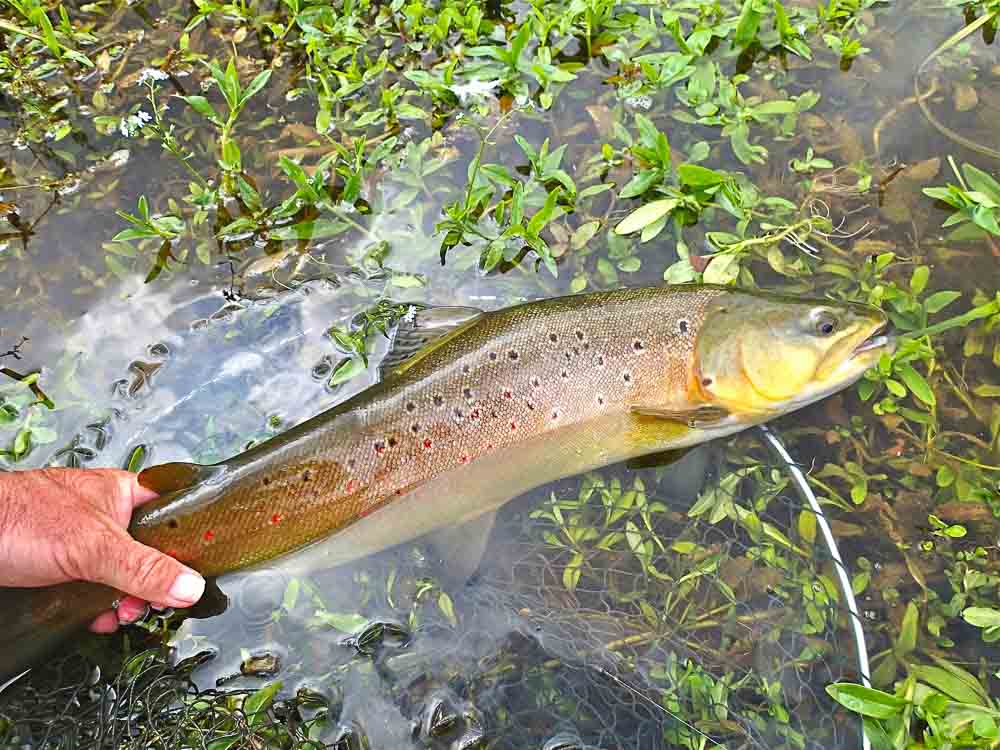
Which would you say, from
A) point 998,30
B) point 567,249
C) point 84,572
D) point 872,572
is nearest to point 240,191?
point 567,249

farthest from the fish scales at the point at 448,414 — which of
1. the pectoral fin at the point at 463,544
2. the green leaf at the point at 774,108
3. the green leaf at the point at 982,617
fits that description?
the green leaf at the point at 982,617

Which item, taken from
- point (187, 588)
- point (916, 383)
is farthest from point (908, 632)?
point (187, 588)

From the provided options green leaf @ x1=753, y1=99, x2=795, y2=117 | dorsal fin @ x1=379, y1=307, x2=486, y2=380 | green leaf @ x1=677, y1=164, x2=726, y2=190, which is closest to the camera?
dorsal fin @ x1=379, y1=307, x2=486, y2=380

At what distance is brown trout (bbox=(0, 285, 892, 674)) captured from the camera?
303 cm

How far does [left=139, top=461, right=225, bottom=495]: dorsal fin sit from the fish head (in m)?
2.01

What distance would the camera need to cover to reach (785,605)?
3.07 meters

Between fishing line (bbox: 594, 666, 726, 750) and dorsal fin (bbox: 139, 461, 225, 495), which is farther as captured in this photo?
dorsal fin (bbox: 139, 461, 225, 495)

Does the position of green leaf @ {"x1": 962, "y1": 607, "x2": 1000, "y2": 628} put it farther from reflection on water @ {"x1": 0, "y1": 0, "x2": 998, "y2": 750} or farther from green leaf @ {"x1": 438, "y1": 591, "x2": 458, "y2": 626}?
green leaf @ {"x1": 438, "y1": 591, "x2": 458, "y2": 626}

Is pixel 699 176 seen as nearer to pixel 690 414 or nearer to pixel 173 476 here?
pixel 690 414

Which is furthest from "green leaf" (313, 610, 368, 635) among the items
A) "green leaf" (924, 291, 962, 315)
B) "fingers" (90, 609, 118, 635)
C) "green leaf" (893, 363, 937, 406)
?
"green leaf" (924, 291, 962, 315)

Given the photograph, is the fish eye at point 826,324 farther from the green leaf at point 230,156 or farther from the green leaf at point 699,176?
the green leaf at point 230,156

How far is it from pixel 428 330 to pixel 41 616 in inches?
71.1

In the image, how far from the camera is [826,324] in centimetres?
324

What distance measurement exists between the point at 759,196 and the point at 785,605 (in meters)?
1.92
